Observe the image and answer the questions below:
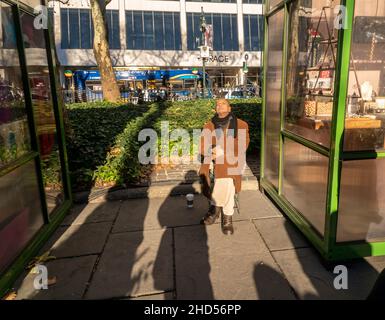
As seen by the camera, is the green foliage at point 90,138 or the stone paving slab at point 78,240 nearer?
the stone paving slab at point 78,240

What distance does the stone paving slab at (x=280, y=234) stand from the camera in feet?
13.2

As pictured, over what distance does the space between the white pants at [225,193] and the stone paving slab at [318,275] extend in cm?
85

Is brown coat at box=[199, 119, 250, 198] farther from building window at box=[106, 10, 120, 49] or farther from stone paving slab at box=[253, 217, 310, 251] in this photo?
building window at box=[106, 10, 120, 49]

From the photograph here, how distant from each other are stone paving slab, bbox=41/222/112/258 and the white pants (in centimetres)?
165

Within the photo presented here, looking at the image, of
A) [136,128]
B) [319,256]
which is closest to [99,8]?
[136,128]

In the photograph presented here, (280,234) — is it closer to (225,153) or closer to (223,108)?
(225,153)

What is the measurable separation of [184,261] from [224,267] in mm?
474

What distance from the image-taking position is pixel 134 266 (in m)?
3.67

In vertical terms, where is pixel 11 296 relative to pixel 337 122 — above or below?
below

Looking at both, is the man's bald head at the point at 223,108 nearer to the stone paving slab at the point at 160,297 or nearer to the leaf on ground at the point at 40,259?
the stone paving slab at the point at 160,297

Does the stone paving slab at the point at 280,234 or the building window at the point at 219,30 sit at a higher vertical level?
the building window at the point at 219,30

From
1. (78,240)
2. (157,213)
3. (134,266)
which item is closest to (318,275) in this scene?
(134,266)

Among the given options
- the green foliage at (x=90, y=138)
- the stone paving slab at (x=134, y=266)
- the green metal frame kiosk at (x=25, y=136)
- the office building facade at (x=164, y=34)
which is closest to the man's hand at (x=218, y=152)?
the stone paving slab at (x=134, y=266)

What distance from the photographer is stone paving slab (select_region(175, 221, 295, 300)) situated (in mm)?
3162
